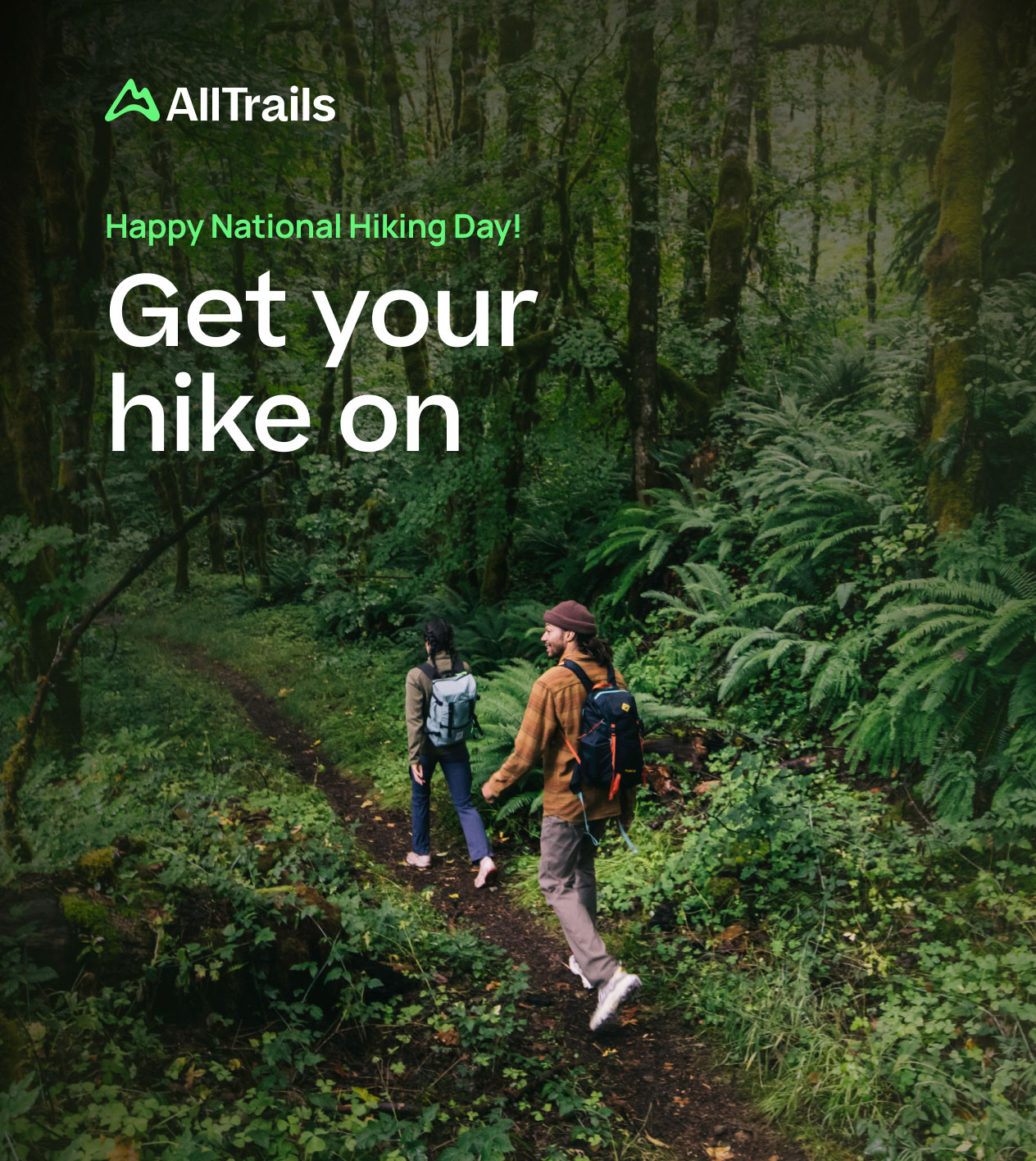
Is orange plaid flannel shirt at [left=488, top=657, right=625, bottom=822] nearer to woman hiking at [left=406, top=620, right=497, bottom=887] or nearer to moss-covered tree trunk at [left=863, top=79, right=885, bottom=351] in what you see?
woman hiking at [left=406, top=620, right=497, bottom=887]

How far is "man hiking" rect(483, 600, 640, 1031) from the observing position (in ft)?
15.1

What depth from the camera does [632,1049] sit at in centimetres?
427

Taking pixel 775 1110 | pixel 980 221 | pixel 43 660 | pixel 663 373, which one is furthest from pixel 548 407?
pixel 775 1110

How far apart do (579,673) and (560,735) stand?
1.34 feet

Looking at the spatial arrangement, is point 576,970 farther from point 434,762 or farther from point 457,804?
point 434,762

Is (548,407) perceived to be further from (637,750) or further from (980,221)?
(637,750)

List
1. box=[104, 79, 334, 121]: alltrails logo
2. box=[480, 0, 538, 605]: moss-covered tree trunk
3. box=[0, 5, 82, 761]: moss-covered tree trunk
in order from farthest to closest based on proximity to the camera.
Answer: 1. box=[480, 0, 538, 605]: moss-covered tree trunk
2. box=[104, 79, 334, 121]: alltrails logo
3. box=[0, 5, 82, 761]: moss-covered tree trunk

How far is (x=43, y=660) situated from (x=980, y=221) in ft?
30.5

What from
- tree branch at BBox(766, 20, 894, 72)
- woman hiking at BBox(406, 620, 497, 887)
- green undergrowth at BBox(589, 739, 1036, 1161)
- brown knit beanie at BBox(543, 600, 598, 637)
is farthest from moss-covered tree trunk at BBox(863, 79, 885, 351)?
woman hiking at BBox(406, 620, 497, 887)

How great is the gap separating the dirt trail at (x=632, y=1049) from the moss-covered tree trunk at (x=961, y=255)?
4828mm

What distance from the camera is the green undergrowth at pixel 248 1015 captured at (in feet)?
9.66

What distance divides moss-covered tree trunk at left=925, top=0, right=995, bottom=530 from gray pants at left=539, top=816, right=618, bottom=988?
442 centimetres

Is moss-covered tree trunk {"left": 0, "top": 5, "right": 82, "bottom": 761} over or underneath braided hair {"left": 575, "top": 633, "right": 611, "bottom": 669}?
over

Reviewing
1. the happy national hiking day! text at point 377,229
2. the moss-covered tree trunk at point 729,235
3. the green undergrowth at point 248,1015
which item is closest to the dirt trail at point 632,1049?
the green undergrowth at point 248,1015
